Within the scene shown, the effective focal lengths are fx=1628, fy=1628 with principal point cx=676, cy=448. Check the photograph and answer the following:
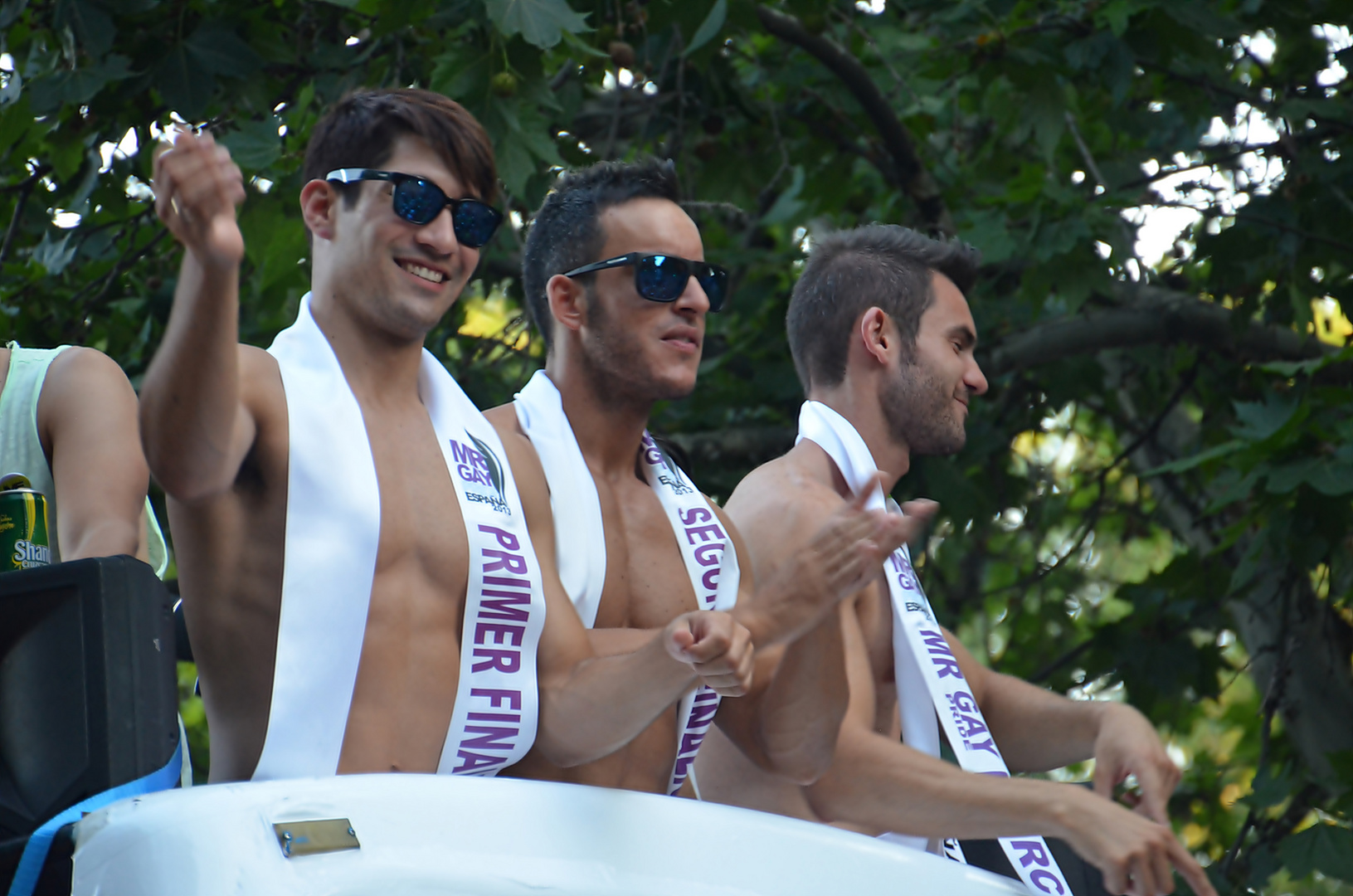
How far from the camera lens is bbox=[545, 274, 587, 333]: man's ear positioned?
299 cm

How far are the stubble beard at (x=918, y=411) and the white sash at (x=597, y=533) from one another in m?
0.70

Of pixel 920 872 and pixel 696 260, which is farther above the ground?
pixel 696 260

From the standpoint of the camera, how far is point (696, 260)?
9.75 ft

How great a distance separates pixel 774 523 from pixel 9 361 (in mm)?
1412

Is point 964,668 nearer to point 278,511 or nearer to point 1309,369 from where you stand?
point 1309,369

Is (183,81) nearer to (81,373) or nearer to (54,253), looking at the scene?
(54,253)

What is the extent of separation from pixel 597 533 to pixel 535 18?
45.6 inches

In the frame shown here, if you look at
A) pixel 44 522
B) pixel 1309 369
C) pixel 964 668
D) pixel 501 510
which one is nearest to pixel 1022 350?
pixel 1309 369

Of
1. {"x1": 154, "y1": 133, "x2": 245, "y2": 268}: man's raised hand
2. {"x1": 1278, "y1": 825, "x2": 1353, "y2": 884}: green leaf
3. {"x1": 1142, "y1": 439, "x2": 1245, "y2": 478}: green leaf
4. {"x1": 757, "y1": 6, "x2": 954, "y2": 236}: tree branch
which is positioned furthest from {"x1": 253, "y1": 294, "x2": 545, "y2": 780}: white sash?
{"x1": 1278, "y1": 825, "x2": 1353, "y2": 884}: green leaf

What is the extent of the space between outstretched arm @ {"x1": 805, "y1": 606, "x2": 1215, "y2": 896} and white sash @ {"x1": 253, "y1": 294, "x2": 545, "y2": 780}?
75cm

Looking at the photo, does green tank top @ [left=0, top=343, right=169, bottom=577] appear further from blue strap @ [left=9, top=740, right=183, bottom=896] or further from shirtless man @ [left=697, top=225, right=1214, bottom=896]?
shirtless man @ [left=697, top=225, right=1214, bottom=896]

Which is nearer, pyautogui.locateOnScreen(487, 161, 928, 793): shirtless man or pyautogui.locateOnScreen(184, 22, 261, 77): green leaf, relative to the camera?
pyautogui.locateOnScreen(487, 161, 928, 793): shirtless man

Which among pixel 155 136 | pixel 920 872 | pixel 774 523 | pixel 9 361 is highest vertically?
pixel 155 136

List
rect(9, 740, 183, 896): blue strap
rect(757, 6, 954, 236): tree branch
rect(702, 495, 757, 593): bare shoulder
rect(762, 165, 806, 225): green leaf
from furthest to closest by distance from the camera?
1. rect(762, 165, 806, 225): green leaf
2. rect(757, 6, 954, 236): tree branch
3. rect(702, 495, 757, 593): bare shoulder
4. rect(9, 740, 183, 896): blue strap
